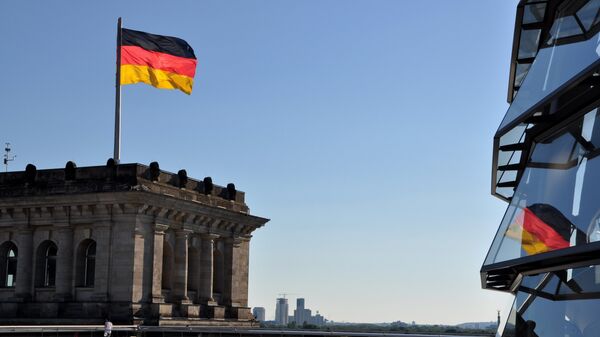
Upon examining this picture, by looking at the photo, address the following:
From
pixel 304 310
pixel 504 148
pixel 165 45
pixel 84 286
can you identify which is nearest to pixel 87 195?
pixel 84 286

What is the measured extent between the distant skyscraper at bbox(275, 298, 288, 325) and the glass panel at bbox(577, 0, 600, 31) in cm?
8546

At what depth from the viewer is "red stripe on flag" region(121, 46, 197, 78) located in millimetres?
49406

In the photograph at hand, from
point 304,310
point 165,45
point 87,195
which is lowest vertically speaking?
point 304,310

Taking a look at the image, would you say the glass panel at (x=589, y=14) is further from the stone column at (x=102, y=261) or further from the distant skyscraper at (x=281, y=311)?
the distant skyscraper at (x=281, y=311)

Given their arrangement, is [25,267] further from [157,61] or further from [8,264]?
[157,61]

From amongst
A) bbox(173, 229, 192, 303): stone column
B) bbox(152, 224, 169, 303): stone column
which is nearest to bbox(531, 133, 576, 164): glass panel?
bbox(152, 224, 169, 303): stone column

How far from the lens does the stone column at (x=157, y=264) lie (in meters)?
45.0

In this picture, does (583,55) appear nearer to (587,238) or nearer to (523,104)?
(523,104)

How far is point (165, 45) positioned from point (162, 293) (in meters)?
14.2

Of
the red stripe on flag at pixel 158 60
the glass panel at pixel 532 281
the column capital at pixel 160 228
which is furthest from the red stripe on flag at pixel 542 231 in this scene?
the red stripe on flag at pixel 158 60

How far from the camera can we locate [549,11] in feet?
57.4

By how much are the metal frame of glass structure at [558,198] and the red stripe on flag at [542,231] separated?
15 mm

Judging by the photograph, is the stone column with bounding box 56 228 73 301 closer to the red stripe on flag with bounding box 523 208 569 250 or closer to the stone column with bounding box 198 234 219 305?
the stone column with bounding box 198 234 219 305

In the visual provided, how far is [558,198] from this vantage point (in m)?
12.4
